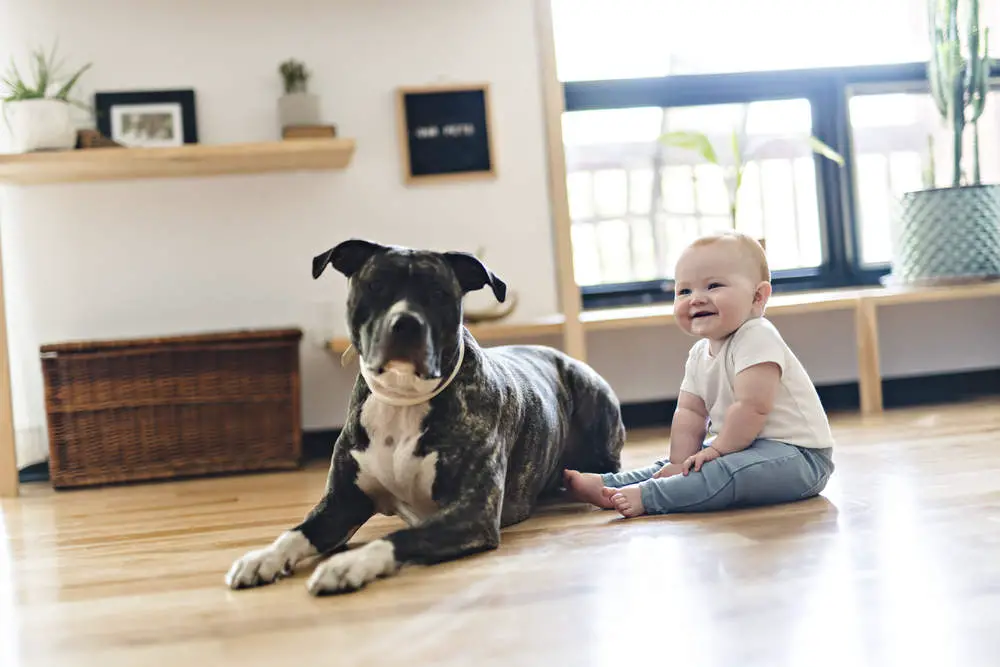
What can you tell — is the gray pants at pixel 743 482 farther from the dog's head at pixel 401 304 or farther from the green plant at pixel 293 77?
the green plant at pixel 293 77

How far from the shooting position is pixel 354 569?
60.4 inches

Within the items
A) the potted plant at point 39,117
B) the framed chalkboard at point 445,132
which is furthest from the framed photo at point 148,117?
the framed chalkboard at point 445,132

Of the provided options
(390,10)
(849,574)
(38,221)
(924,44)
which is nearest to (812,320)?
(924,44)

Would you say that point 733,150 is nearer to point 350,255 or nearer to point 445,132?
point 445,132

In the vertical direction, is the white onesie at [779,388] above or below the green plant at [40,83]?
below

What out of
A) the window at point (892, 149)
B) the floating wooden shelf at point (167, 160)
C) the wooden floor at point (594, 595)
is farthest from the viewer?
the window at point (892, 149)

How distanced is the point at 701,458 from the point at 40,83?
2.62m

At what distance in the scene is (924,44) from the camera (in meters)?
4.24

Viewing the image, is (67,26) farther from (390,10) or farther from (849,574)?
(849,574)

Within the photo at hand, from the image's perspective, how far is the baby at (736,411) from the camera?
6.43ft

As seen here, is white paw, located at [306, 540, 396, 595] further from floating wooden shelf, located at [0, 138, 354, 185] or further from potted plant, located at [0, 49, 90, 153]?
potted plant, located at [0, 49, 90, 153]

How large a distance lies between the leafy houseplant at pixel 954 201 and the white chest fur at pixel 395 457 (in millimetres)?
2666

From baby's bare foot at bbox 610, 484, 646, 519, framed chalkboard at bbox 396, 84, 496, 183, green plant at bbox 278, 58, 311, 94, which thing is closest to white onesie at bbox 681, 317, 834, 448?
baby's bare foot at bbox 610, 484, 646, 519

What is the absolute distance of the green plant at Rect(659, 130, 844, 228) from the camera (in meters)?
3.75
